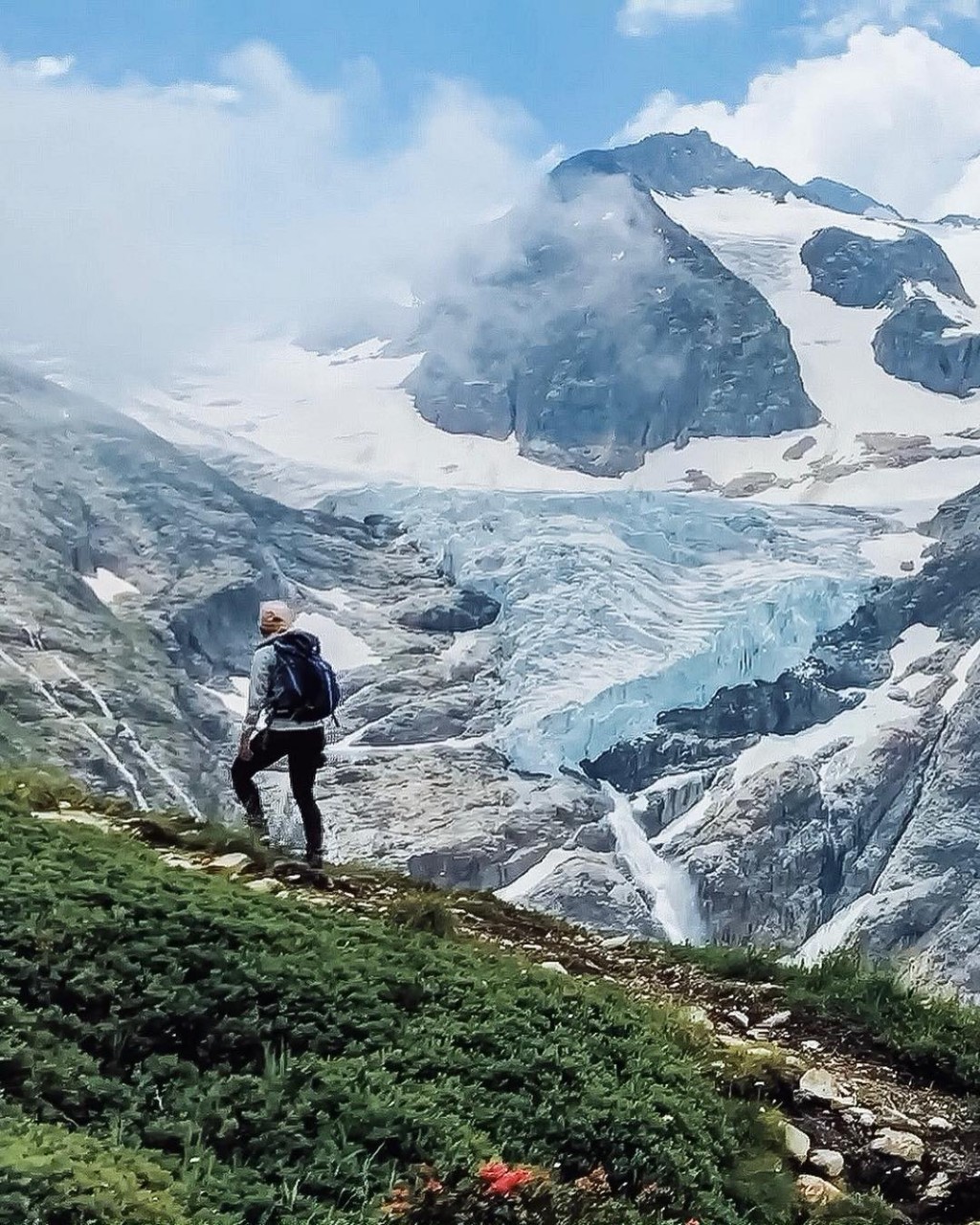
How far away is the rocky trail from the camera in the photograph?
6.13 m

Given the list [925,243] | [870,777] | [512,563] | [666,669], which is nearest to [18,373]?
[512,563]

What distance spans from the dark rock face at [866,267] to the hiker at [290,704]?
18752 centimetres

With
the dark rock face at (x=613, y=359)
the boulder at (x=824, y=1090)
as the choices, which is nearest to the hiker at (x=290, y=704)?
the boulder at (x=824, y=1090)

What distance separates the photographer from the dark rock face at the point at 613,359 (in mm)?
167500

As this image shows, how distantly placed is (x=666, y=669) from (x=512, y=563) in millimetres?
15467

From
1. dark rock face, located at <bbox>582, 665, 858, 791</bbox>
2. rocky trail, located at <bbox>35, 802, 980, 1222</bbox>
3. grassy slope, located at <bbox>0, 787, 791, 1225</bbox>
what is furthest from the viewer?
dark rock face, located at <bbox>582, 665, 858, 791</bbox>

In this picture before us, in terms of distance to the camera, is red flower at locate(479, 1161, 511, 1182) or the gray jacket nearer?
red flower at locate(479, 1161, 511, 1182)

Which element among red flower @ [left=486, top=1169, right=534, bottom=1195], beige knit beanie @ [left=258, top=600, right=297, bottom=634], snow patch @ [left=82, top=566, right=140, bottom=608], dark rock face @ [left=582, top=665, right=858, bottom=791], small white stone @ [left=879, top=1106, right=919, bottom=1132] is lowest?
dark rock face @ [left=582, top=665, right=858, bottom=791]

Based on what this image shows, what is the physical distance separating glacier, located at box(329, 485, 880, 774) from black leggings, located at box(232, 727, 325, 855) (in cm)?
8185

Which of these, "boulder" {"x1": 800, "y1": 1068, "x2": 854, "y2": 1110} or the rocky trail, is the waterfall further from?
"boulder" {"x1": 800, "y1": 1068, "x2": 854, "y2": 1110}

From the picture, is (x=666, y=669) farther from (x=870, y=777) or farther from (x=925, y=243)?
(x=925, y=243)

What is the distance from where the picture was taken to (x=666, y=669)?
3730 inches

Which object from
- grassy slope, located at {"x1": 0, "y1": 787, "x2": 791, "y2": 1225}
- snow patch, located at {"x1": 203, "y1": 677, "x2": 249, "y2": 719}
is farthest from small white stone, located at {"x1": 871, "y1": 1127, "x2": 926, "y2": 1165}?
snow patch, located at {"x1": 203, "y1": 677, "x2": 249, "y2": 719}

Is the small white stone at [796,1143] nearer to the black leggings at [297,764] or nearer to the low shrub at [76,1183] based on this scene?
the low shrub at [76,1183]
